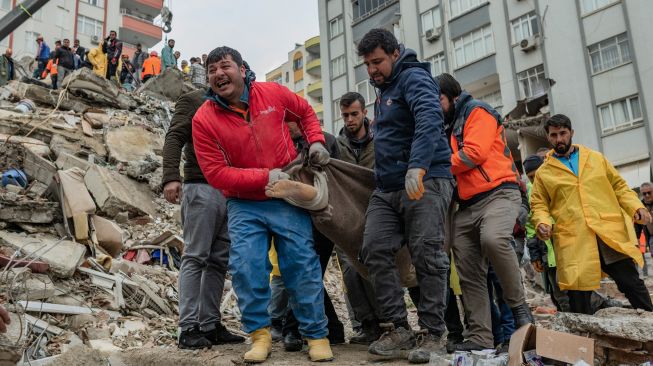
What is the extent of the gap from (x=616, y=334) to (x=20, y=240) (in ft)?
20.8

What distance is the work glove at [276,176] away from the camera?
3.15 meters

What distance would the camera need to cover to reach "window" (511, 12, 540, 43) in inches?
826

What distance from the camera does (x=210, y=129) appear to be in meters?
3.28

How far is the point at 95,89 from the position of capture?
46.8 feet

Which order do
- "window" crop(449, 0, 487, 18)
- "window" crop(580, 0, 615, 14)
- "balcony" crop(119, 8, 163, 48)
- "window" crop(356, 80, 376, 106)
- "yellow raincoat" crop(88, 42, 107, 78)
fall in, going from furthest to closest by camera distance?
1. "balcony" crop(119, 8, 163, 48)
2. "window" crop(356, 80, 376, 106)
3. "window" crop(449, 0, 487, 18)
4. "window" crop(580, 0, 615, 14)
5. "yellow raincoat" crop(88, 42, 107, 78)

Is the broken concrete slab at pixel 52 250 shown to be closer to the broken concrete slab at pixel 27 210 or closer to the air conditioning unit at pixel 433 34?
the broken concrete slab at pixel 27 210

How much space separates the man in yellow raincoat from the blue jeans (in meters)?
1.81

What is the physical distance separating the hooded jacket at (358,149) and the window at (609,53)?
1744 centimetres

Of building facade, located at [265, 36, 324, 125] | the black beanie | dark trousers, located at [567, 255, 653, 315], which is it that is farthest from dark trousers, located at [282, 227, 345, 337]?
building facade, located at [265, 36, 324, 125]

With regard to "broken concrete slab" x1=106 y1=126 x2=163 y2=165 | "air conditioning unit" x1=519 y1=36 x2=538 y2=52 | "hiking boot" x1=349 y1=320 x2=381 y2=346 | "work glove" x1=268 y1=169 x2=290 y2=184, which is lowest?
"hiking boot" x1=349 y1=320 x2=381 y2=346

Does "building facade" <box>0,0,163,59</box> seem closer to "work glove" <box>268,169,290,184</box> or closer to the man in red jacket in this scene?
the man in red jacket

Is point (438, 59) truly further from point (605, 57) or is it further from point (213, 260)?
point (213, 260)

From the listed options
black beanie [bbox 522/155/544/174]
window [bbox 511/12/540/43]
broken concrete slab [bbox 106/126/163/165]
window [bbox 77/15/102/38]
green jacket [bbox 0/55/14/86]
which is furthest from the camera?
window [bbox 77/15/102/38]

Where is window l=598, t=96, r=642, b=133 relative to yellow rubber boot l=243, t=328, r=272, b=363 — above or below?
above
